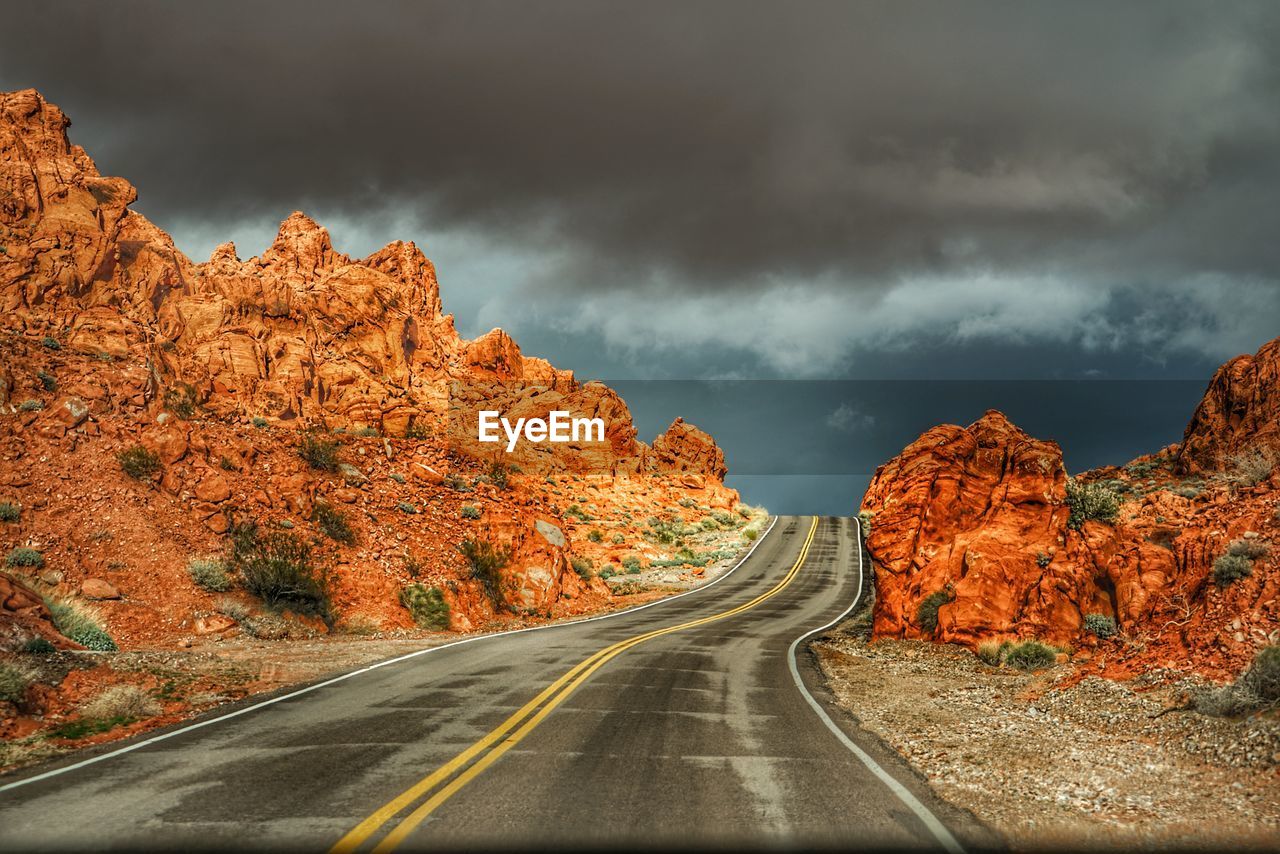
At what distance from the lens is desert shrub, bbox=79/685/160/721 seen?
10039 mm

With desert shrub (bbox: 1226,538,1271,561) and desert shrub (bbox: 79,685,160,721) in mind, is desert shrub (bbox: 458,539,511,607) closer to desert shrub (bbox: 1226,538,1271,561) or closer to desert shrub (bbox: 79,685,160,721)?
desert shrub (bbox: 79,685,160,721)

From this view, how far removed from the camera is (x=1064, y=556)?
16719mm

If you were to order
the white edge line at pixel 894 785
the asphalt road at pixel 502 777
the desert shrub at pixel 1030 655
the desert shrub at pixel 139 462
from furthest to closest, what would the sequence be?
1. the desert shrub at pixel 139 462
2. the desert shrub at pixel 1030 655
3. the white edge line at pixel 894 785
4. the asphalt road at pixel 502 777

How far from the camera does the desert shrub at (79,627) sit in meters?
14.0

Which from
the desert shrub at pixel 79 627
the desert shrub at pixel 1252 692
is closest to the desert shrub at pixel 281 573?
the desert shrub at pixel 79 627

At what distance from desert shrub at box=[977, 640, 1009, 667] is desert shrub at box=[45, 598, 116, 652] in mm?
18534

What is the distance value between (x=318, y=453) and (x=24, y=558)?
1126 centimetres

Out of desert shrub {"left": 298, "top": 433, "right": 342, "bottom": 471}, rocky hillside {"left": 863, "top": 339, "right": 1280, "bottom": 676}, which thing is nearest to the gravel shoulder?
rocky hillside {"left": 863, "top": 339, "right": 1280, "bottom": 676}

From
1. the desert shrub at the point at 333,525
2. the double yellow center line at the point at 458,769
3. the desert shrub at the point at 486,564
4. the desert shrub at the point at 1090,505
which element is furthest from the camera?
the desert shrub at the point at 486,564

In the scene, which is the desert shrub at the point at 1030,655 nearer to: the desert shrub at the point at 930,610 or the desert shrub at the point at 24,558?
the desert shrub at the point at 930,610

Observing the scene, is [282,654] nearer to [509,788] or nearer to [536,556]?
Answer: [509,788]

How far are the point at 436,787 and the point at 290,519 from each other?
19531 mm

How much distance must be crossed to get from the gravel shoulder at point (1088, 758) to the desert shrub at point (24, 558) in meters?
18.5

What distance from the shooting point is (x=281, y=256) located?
81.8 metres
